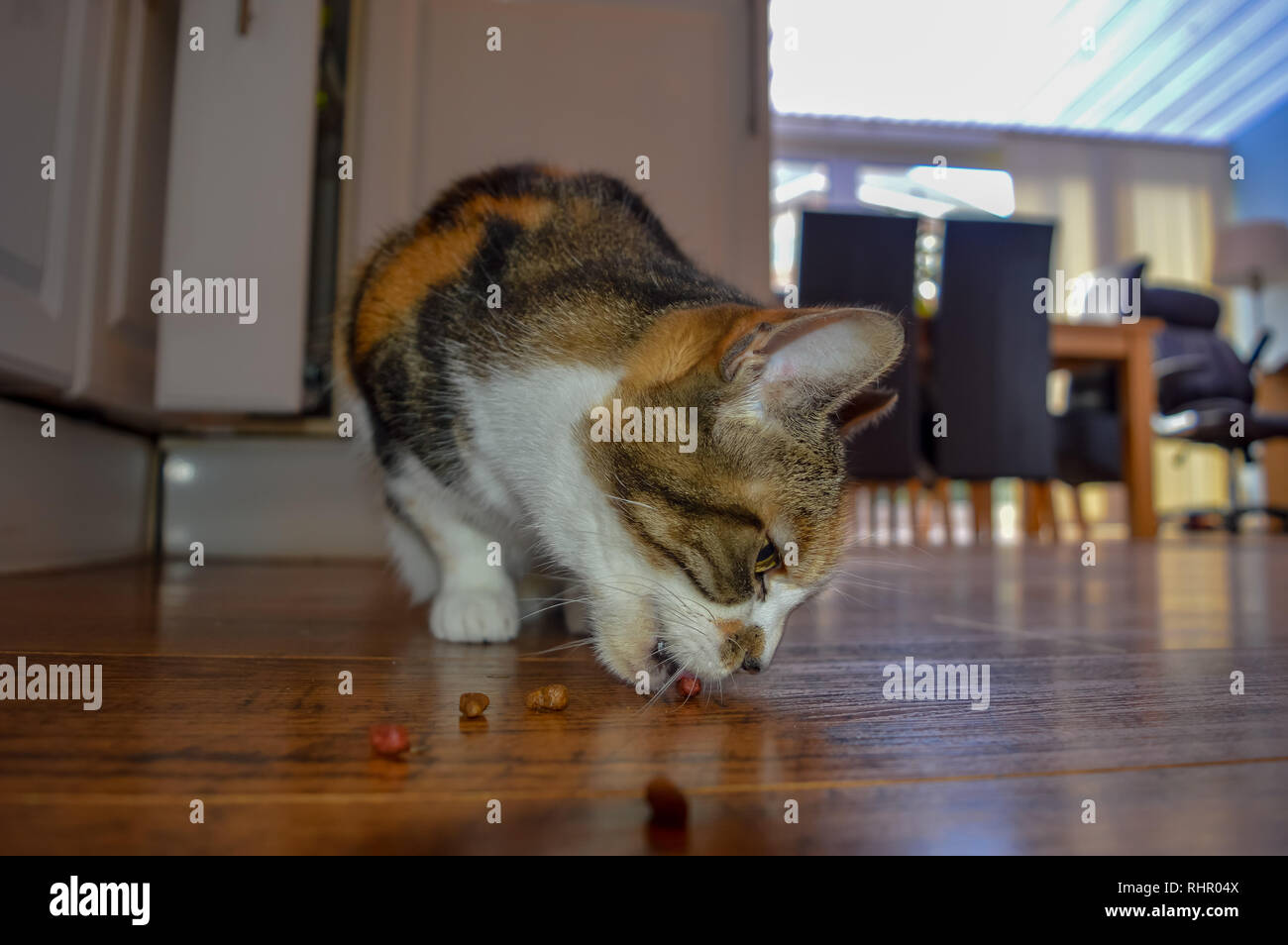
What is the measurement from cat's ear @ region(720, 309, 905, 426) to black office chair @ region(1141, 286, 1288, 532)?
17.1ft

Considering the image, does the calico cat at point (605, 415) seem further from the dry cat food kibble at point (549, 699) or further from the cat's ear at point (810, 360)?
the dry cat food kibble at point (549, 699)

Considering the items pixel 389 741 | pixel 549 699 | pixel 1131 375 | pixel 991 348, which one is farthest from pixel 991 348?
pixel 389 741

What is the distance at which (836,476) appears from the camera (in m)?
0.92

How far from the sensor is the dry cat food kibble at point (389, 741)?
55cm

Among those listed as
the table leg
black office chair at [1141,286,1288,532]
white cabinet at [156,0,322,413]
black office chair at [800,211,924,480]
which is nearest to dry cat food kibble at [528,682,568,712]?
white cabinet at [156,0,322,413]

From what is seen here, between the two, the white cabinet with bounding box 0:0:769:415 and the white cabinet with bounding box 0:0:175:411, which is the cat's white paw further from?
the white cabinet with bounding box 0:0:175:411

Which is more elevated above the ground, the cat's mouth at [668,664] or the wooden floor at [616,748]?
the cat's mouth at [668,664]

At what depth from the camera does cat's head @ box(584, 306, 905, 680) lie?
0.78 metres

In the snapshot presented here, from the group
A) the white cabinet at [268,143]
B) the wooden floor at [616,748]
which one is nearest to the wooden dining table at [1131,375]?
the white cabinet at [268,143]

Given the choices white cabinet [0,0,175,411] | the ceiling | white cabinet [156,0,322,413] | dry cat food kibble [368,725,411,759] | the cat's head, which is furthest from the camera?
the ceiling

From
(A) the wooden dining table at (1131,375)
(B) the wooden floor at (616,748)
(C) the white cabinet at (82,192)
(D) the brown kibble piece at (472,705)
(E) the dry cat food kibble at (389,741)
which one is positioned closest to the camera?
(B) the wooden floor at (616,748)

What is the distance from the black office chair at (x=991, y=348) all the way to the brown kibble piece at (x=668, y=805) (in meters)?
3.21

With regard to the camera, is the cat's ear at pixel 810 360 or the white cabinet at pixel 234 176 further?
the white cabinet at pixel 234 176

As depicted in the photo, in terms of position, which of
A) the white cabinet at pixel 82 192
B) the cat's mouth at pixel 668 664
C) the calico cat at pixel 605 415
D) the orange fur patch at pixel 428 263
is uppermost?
the white cabinet at pixel 82 192
